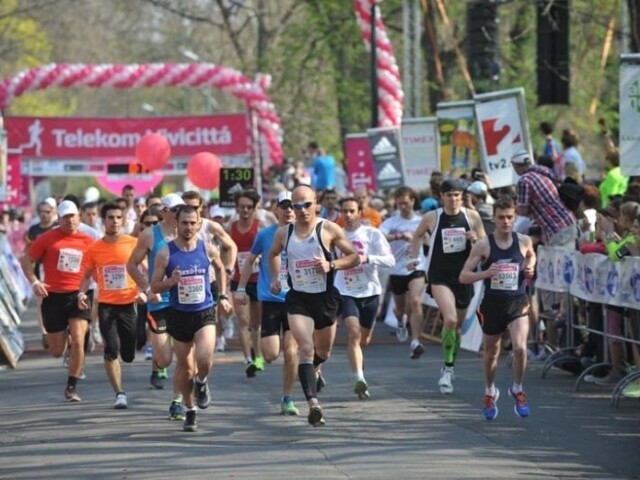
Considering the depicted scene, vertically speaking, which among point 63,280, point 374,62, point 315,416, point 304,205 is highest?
point 374,62

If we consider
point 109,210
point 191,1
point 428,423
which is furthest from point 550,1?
point 191,1

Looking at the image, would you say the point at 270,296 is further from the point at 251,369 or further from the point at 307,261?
the point at 307,261

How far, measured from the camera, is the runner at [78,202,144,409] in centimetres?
1559

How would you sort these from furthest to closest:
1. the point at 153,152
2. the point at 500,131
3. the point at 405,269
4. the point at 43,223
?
the point at 153,152, the point at 500,131, the point at 405,269, the point at 43,223

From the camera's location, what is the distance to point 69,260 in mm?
16391

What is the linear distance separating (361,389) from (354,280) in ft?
4.66

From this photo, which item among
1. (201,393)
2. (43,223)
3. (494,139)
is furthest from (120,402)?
(494,139)

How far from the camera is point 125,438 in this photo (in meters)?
13.1

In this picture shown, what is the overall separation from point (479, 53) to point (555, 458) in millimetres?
13023

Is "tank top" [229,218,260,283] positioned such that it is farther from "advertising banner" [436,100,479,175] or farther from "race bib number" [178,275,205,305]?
"advertising banner" [436,100,479,175]

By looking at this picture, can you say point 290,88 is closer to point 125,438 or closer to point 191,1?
point 191,1

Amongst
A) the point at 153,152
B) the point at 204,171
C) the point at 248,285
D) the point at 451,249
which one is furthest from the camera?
the point at 153,152

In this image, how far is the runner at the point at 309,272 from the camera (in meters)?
13.7

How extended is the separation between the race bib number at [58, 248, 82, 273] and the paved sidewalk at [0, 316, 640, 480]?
1.21m
